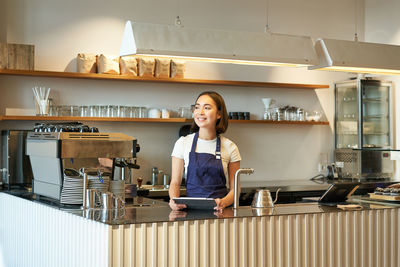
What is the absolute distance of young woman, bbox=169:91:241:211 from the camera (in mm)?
3850

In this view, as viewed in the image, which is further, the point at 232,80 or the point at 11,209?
the point at 232,80

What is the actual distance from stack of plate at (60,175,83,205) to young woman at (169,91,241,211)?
58cm

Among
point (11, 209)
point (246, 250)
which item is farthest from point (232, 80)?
point (246, 250)

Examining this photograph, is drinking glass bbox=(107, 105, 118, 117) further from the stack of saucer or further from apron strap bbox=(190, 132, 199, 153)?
apron strap bbox=(190, 132, 199, 153)

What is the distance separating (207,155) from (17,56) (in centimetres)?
228

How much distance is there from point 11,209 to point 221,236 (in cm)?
199

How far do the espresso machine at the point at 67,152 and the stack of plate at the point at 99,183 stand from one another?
182mm

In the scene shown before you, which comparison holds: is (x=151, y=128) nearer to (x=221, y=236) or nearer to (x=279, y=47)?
(x=279, y=47)

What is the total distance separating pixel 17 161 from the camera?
515 centimetres

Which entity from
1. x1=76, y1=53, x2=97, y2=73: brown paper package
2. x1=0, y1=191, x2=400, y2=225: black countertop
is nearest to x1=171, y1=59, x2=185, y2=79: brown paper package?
x1=76, y1=53, x2=97, y2=73: brown paper package

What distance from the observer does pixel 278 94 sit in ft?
22.1

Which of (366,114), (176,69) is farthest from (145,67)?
(366,114)

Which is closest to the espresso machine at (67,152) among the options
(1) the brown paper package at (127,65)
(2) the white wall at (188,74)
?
(2) the white wall at (188,74)

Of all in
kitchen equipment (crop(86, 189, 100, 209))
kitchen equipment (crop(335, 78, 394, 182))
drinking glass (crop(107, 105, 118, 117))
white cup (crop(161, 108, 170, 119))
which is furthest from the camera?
kitchen equipment (crop(335, 78, 394, 182))
